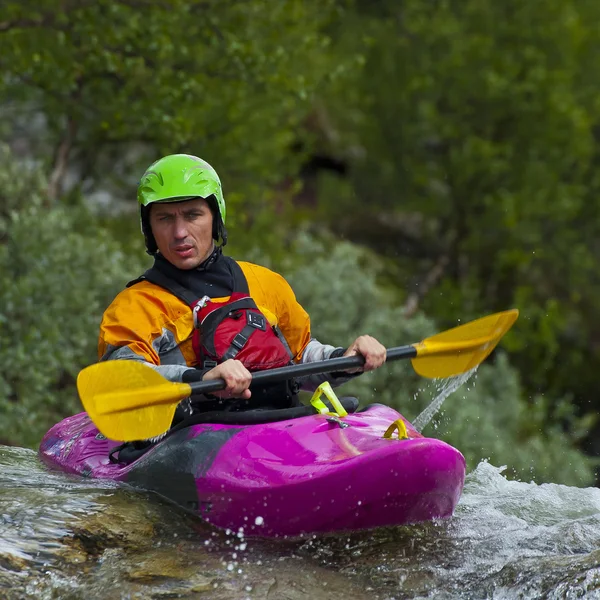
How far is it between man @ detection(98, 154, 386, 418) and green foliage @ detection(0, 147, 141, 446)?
294cm

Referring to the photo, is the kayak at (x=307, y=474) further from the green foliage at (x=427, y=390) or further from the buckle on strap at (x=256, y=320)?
the green foliage at (x=427, y=390)

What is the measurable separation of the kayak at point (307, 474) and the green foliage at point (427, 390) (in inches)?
187

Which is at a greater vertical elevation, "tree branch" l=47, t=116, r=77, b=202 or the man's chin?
"tree branch" l=47, t=116, r=77, b=202

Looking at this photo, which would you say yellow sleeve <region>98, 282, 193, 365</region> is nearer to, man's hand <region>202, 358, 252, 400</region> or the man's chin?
the man's chin

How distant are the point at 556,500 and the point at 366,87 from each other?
1190cm

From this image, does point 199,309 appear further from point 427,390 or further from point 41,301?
point 427,390

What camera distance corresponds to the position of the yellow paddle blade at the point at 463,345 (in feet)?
13.7

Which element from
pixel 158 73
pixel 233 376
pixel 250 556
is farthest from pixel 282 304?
pixel 158 73

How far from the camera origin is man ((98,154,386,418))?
378 centimetres

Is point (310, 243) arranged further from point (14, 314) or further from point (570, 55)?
point (570, 55)

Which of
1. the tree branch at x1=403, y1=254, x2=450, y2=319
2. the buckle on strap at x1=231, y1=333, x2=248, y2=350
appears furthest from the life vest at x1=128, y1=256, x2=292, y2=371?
the tree branch at x1=403, y1=254, x2=450, y2=319

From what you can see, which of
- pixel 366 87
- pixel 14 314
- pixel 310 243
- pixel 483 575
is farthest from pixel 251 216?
pixel 483 575

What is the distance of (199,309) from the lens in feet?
12.7

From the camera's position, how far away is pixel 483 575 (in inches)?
126
